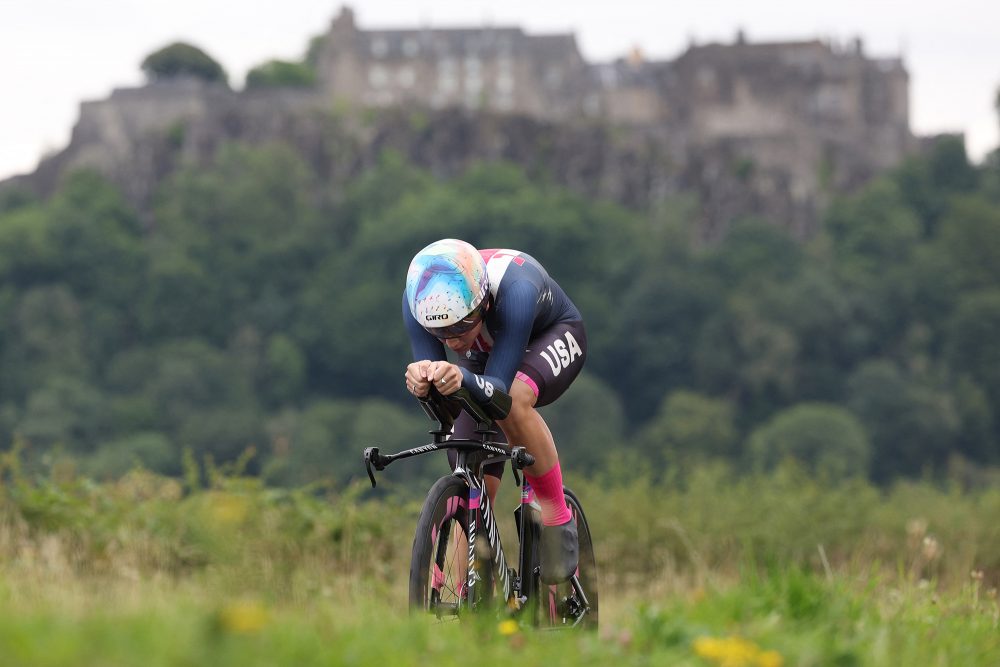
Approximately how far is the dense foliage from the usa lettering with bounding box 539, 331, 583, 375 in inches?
3071

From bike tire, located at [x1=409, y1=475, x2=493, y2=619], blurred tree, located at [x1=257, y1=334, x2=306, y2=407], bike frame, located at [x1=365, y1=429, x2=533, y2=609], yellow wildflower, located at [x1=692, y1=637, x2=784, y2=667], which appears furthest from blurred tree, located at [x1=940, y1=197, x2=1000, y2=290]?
yellow wildflower, located at [x1=692, y1=637, x2=784, y2=667]

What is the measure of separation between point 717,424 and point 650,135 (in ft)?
91.6

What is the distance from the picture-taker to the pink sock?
6.40 meters

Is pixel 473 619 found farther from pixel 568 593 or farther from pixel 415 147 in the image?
pixel 415 147

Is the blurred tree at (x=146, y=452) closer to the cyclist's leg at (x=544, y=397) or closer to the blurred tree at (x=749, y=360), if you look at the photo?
the blurred tree at (x=749, y=360)

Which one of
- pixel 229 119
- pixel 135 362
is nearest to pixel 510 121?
pixel 229 119

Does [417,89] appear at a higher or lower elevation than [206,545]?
higher

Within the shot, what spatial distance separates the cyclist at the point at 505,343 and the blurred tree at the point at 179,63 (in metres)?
115

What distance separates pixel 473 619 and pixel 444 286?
1389 millimetres

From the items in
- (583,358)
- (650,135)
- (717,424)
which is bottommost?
(717,424)

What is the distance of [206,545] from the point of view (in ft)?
28.7

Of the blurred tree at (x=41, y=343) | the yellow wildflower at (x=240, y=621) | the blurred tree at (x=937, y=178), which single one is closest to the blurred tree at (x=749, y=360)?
the blurred tree at (x=937, y=178)

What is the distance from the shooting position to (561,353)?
6.42 m

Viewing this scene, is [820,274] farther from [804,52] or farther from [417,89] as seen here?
[417,89]
